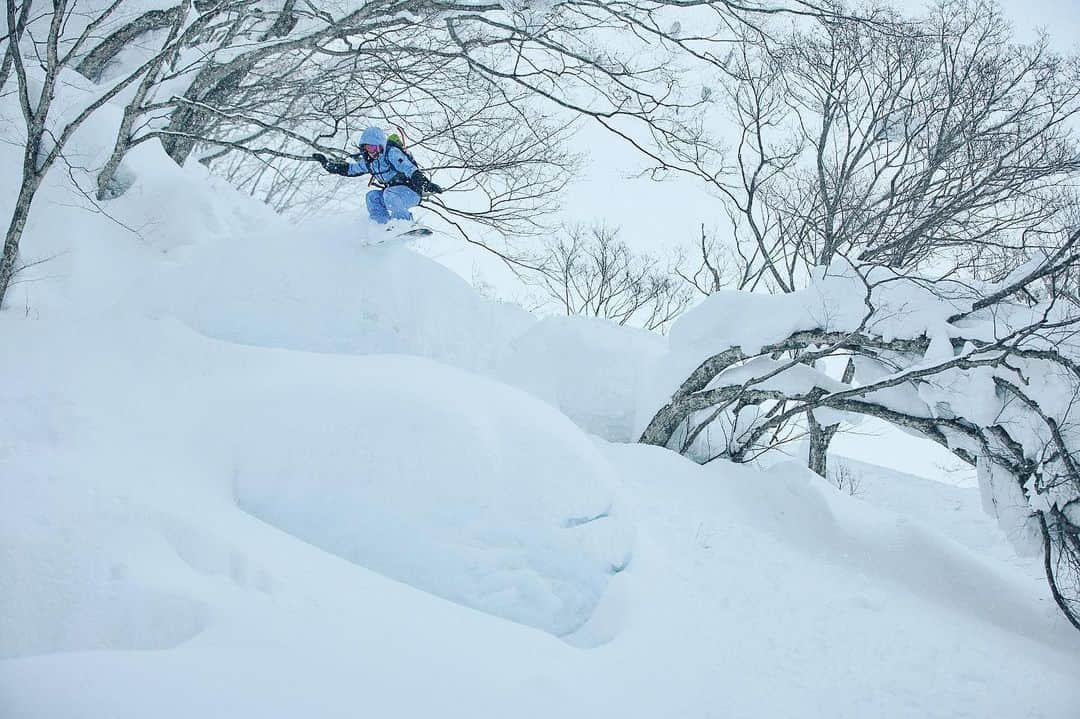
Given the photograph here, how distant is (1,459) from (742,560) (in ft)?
16.0

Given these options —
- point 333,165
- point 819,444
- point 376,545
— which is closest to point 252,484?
point 376,545

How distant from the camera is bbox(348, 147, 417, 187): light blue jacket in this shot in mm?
5809

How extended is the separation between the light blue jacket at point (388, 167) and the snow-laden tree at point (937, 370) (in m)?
3.90

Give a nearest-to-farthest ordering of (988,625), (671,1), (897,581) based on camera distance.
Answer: (988,625) → (897,581) → (671,1)

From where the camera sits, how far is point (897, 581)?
535cm

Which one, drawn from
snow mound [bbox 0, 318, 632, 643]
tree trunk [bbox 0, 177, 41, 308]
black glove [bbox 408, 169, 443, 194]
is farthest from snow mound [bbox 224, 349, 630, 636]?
tree trunk [bbox 0, 177, 41, 308]

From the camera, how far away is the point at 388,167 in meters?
5.88

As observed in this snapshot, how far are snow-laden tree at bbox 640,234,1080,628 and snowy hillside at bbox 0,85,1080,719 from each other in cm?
86

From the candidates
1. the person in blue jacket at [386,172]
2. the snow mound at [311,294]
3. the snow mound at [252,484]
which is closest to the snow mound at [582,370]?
the snow mound at [311,294]

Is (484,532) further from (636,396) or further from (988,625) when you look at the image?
(636,396)

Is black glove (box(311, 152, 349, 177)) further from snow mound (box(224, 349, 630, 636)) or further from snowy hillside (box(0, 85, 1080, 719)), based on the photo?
snow mound (box(224, 349, 630, 636))

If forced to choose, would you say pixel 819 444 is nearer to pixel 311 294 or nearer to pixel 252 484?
pixel 311 294

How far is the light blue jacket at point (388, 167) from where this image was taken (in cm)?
581

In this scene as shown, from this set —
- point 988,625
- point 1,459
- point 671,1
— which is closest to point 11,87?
point 1,459
